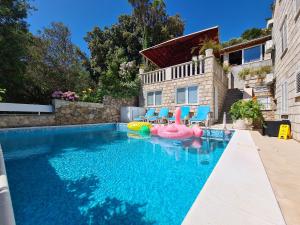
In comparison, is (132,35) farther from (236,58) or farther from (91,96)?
(236,58)

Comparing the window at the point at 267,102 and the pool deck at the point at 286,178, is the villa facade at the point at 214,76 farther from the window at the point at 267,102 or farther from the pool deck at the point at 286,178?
the pool deck at the point at 286,178

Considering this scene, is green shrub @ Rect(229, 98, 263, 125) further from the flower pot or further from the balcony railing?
the balcony railing

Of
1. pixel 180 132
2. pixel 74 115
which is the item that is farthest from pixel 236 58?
pixel 74 115

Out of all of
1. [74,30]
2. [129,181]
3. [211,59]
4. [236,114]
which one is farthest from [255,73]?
[74,30]

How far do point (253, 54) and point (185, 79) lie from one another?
371 inches

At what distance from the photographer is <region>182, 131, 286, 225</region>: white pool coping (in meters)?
1.42

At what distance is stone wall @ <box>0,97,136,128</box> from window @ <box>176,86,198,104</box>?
15.2 ft

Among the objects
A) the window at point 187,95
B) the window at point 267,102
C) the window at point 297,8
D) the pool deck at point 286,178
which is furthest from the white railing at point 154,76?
the pool deck at point 286,178

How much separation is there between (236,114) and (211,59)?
4.03m

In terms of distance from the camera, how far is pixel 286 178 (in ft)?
7.72

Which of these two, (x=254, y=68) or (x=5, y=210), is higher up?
(x=254, y=68)

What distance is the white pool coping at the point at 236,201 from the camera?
142 cm

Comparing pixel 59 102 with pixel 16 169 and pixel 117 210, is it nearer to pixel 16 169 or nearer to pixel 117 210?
pixel 16 169

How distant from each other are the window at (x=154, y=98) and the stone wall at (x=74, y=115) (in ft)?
5.51
